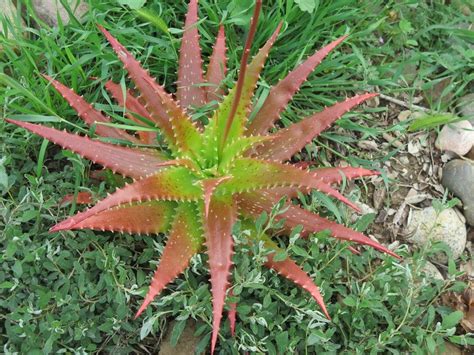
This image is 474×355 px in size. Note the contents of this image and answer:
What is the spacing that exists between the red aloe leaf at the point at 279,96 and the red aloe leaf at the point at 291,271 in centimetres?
44

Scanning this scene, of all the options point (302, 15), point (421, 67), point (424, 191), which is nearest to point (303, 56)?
point (302, 15)

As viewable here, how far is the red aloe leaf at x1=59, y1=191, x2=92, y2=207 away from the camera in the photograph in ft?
7.56

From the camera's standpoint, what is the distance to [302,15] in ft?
9.31

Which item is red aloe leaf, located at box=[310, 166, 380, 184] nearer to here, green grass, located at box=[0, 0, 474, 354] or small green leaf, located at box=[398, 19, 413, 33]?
green grass, located at box=[0, 0, 474, 354]

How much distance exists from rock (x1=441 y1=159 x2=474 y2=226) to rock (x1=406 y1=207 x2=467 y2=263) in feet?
0.24

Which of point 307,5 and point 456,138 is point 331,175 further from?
point 456,138

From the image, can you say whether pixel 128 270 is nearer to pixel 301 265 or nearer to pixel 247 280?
pixel 247 280

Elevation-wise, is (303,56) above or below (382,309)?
above

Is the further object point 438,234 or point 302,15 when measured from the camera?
point 302,15

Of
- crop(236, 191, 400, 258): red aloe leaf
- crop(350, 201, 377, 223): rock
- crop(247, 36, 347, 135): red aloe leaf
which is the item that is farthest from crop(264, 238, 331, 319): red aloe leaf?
crop(350, 201, 377, 223): rock

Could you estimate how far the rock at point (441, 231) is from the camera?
104 inches

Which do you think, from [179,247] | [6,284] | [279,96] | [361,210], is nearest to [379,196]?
[361,210]

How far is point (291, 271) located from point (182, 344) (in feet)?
1.70

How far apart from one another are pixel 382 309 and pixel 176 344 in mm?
787
